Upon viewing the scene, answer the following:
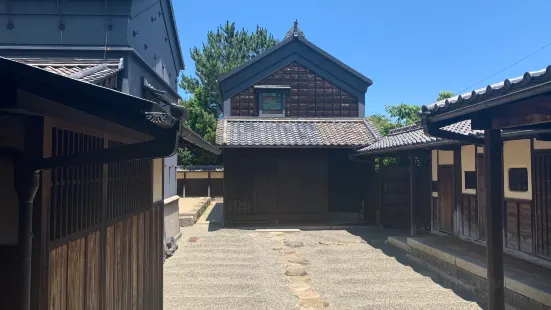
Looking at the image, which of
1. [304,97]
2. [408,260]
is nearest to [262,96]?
[304,97]

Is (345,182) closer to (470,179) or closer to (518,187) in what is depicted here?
(470,179)

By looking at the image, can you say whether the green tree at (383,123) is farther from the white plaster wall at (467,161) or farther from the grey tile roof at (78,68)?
the grey tile roof at (78,68)

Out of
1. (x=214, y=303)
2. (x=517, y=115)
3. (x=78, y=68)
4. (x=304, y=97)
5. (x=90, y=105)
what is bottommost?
(x=214, y=303)

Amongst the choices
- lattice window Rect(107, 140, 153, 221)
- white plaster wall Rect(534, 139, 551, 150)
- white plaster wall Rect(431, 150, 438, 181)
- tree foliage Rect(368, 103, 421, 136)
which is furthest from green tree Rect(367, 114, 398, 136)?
lattice window Rect(107, 140, 153, 221)

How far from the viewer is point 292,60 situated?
623 inches

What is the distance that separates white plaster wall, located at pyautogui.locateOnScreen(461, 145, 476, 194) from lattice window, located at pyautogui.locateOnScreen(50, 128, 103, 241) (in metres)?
8.66

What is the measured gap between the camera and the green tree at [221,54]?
35.1m

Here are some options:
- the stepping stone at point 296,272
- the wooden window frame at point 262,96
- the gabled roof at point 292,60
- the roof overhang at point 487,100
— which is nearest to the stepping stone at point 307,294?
the stepping stone at point 296,272

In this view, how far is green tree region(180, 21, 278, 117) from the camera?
35125 millimetres

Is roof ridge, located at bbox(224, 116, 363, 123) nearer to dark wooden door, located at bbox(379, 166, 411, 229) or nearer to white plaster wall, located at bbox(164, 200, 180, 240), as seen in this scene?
dark wooden door, located at bbox(379, 166, 411, 229)

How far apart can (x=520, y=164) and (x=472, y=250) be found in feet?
6.77

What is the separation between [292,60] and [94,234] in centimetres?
1378

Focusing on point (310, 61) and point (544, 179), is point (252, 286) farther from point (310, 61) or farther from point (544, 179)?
point (310, 61)

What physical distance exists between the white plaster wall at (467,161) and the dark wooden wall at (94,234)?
25.2ft
